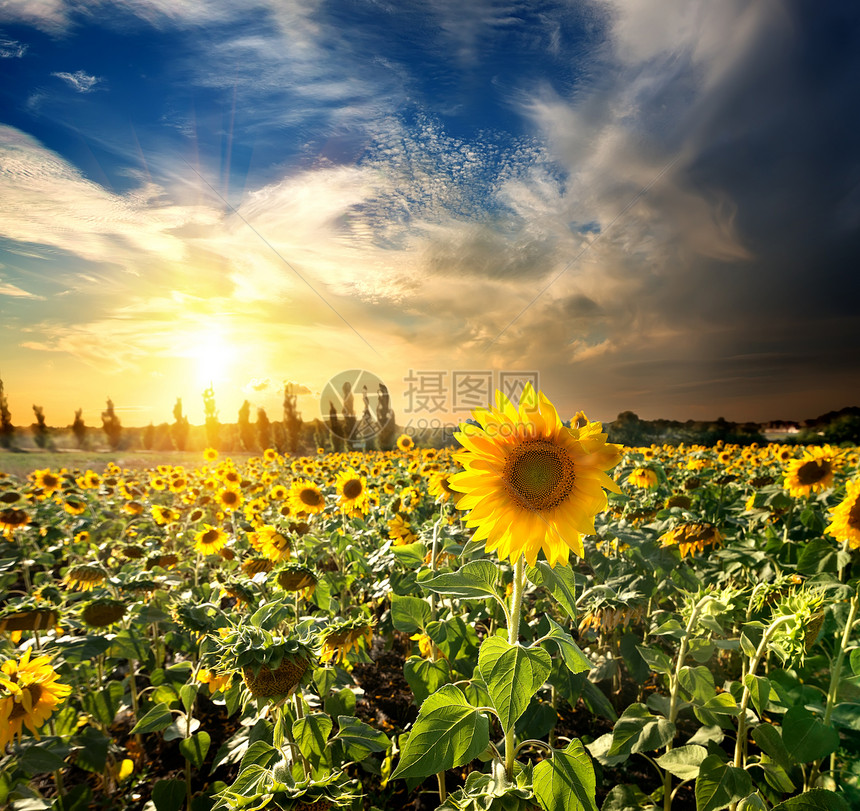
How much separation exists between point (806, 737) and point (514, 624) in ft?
5.49

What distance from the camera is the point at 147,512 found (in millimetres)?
10711

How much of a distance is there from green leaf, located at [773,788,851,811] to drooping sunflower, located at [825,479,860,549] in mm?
1967

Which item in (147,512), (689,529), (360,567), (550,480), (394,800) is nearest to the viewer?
(550,480)

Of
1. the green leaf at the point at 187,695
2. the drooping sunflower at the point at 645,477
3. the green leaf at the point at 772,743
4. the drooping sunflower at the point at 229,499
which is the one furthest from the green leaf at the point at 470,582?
the drooping sunflower at the point at 229,499

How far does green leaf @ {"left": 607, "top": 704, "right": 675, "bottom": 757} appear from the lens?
2493 millimetres

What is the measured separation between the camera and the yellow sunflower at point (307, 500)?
22.4ft

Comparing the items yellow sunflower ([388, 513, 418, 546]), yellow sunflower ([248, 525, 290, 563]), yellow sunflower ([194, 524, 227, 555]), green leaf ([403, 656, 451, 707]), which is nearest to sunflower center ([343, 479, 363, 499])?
yellow sunflower ([388, 513, 418, 546])

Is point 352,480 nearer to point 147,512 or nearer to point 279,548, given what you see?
point 279,548

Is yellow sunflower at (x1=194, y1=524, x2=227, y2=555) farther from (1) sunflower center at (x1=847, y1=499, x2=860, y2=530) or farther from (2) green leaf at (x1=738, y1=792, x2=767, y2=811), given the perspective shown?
(1) sunflower center at (x1=847, y1=499, x2=860, y2=530)

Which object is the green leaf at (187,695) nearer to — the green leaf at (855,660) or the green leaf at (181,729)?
the green leaf at (181,729)

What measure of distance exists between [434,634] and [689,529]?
94.8 inches

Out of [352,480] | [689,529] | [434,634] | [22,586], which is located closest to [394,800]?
[434,634]

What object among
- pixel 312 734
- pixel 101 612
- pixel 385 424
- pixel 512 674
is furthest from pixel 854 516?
pixel 385 424

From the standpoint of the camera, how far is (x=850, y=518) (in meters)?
3.51
